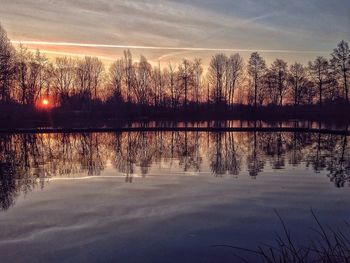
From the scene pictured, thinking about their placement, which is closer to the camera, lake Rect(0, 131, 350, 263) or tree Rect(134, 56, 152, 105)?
lake Rect(0, 131, 350, 263)

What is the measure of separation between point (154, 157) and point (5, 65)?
3491 cm

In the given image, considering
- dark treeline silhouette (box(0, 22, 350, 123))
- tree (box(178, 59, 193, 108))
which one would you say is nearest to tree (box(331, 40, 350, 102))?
dark treeline silhouette (box(0, 22, 350, 123))

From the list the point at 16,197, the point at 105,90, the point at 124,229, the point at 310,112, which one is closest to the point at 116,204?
the point at 124,229

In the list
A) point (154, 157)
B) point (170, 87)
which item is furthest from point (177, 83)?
point (154, 157)

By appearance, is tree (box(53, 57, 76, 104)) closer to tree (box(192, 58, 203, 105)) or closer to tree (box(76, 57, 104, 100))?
tree (box(76, 57, 104, 100))

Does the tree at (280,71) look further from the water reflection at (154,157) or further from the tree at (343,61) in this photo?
the water reflection at (154,157)

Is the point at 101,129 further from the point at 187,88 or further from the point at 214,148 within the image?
the point at 187,88

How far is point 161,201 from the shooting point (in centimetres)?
1253

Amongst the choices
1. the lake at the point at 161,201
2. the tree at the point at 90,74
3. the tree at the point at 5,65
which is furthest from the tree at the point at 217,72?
the lake at the point at 161,201

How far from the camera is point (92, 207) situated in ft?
38.9

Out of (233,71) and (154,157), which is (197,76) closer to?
(233,71)

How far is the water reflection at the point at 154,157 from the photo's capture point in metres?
17.4

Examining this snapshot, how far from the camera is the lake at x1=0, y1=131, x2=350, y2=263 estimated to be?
28.0 ft

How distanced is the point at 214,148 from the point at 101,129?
702 inches
